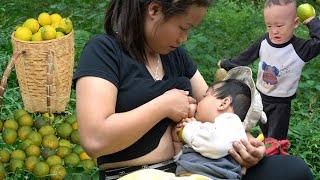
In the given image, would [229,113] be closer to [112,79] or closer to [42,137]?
[112,79]

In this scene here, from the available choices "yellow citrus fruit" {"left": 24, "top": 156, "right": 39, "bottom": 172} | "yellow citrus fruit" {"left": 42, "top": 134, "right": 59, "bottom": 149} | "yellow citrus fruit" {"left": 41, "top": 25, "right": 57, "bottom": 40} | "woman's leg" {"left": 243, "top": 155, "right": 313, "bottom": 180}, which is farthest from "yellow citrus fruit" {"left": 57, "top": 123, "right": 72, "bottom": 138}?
"woman's leg" {"left": 243, "top": 155, "right": 313, "bottom": 180}

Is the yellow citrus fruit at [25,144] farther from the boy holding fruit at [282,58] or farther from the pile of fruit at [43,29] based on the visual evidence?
the boy holding fruit at [282,58]

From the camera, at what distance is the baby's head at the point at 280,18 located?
10.6 ft

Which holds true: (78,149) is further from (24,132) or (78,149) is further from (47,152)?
(24,132)

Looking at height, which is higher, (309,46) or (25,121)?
(309,46)

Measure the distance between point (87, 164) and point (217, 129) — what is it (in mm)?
1167

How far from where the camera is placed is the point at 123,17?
6.42 ft

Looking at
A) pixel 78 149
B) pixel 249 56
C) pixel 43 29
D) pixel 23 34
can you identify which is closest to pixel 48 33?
pixel 43 29

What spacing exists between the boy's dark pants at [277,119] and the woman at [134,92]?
4.71 ft

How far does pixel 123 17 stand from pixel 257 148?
2.02ft

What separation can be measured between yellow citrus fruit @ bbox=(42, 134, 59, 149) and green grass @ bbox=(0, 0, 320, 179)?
268 millimetres

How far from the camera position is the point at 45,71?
363 centimetres

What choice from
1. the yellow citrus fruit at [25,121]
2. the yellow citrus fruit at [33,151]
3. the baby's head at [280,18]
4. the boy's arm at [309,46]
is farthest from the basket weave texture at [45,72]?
the boy's arm at [309,46]

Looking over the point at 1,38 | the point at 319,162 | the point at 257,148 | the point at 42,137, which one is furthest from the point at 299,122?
the point at 1,38
